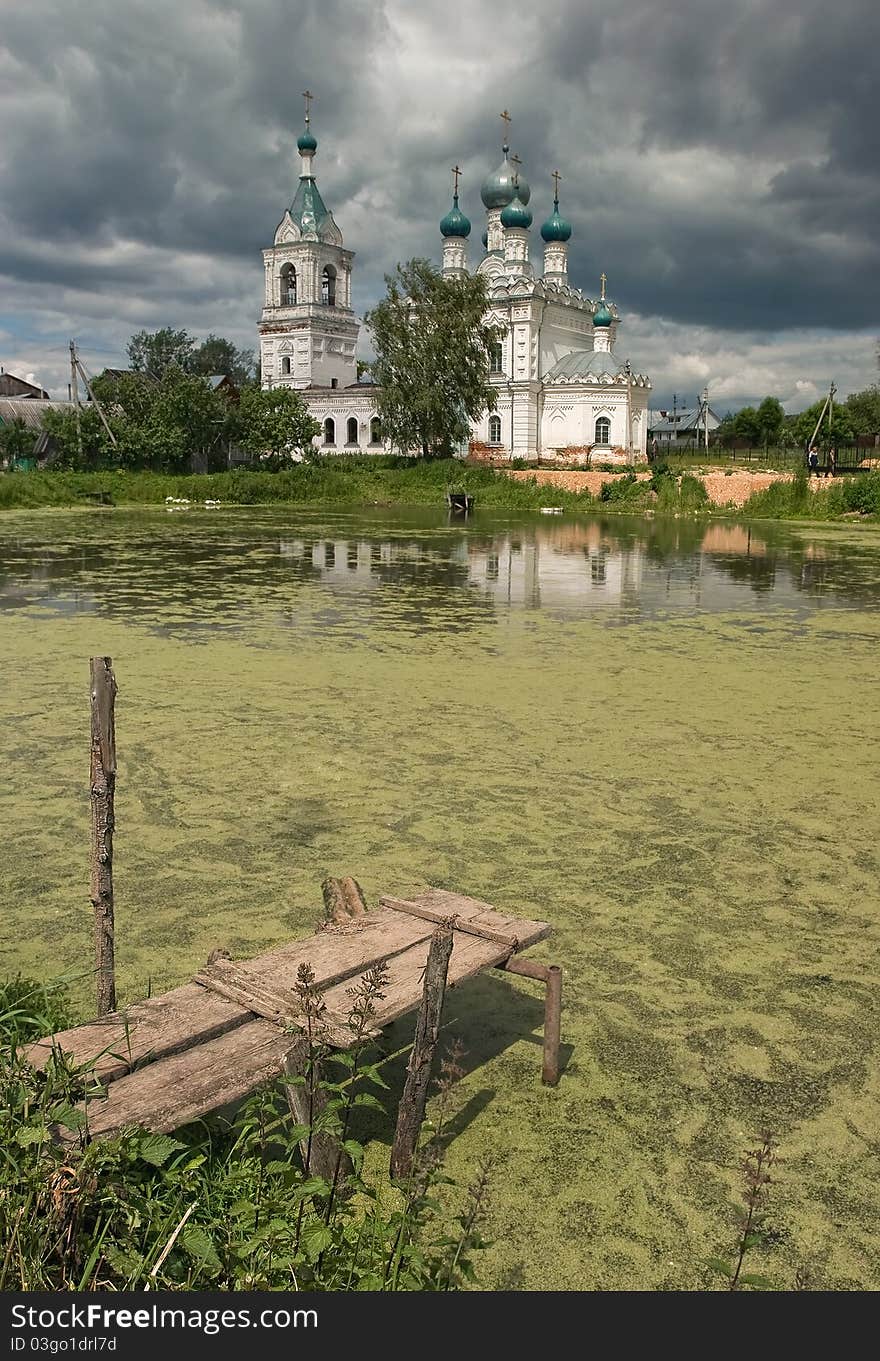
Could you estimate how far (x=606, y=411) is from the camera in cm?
4131

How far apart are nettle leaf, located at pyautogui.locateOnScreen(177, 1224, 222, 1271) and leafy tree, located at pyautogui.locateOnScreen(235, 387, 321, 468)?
34992 millimetres

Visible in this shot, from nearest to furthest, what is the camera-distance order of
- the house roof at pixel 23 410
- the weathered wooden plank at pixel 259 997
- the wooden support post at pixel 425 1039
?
the wooden support post at pixel 425 1039, the weathered wooden plank at pixel 259 997, the house roof at pixel 23 410

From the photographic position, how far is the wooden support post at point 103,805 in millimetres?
2807

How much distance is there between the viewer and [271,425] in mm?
35656

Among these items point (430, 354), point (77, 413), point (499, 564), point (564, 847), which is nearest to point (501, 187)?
point (430, 354)

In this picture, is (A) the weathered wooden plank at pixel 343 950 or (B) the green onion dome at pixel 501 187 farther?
(B) the green onion dome at pixel 501 187

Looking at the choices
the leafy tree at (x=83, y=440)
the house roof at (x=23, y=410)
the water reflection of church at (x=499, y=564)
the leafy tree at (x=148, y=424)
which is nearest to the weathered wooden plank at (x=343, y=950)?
the water reflection of church at (x=499, y=564)

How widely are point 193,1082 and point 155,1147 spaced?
0.19 meters

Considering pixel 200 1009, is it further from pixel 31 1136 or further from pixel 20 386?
pixel 20 386

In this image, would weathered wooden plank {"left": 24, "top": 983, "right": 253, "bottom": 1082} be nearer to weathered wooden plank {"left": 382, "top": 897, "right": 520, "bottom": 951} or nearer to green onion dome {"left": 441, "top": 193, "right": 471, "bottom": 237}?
weathered wooden plank {"left": 382, "top": 897, "right": 520, "bottom": 951}

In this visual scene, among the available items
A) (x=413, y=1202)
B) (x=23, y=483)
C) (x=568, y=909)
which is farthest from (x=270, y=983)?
(x=23, y=483)

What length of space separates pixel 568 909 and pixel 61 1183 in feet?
7.17

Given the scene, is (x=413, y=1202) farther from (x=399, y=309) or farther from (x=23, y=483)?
(x=399, y=309)

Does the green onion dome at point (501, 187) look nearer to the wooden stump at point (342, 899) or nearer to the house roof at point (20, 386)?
the house roof at point (20, 386)
